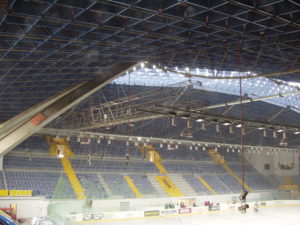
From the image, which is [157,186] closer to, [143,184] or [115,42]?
[143,184]

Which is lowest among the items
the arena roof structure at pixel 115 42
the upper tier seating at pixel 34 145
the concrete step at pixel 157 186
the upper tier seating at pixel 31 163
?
the concrete step at pixel 157 186

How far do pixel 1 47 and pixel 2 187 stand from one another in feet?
74.7

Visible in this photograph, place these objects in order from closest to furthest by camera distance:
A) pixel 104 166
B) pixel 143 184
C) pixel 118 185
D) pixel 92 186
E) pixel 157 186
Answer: pixel 92 186
pixel 118 185
pixel 143 184
pixel 104 166
pixel 157 186

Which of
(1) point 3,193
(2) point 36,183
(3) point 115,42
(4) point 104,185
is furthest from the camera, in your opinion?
(4) point 104,185

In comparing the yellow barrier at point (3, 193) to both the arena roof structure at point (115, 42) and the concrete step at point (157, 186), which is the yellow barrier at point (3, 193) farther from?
the concrete step at point (157, 186)

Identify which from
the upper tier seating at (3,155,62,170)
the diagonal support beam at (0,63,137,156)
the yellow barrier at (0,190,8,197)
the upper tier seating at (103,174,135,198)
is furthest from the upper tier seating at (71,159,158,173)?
the diagonal support beam at (0,63,137,156)

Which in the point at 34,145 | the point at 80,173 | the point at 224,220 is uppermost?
the point at 34,145

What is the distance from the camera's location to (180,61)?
21.5 m

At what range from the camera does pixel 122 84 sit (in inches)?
1345

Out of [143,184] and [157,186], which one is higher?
[143,184]

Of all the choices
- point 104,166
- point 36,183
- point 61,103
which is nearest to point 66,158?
point 104,166

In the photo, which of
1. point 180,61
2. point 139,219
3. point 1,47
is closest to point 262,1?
point 180,61

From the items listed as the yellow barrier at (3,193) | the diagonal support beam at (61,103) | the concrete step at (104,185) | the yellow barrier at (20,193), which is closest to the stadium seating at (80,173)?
the concrete step at (104,185)

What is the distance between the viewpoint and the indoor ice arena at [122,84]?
13367 mm
